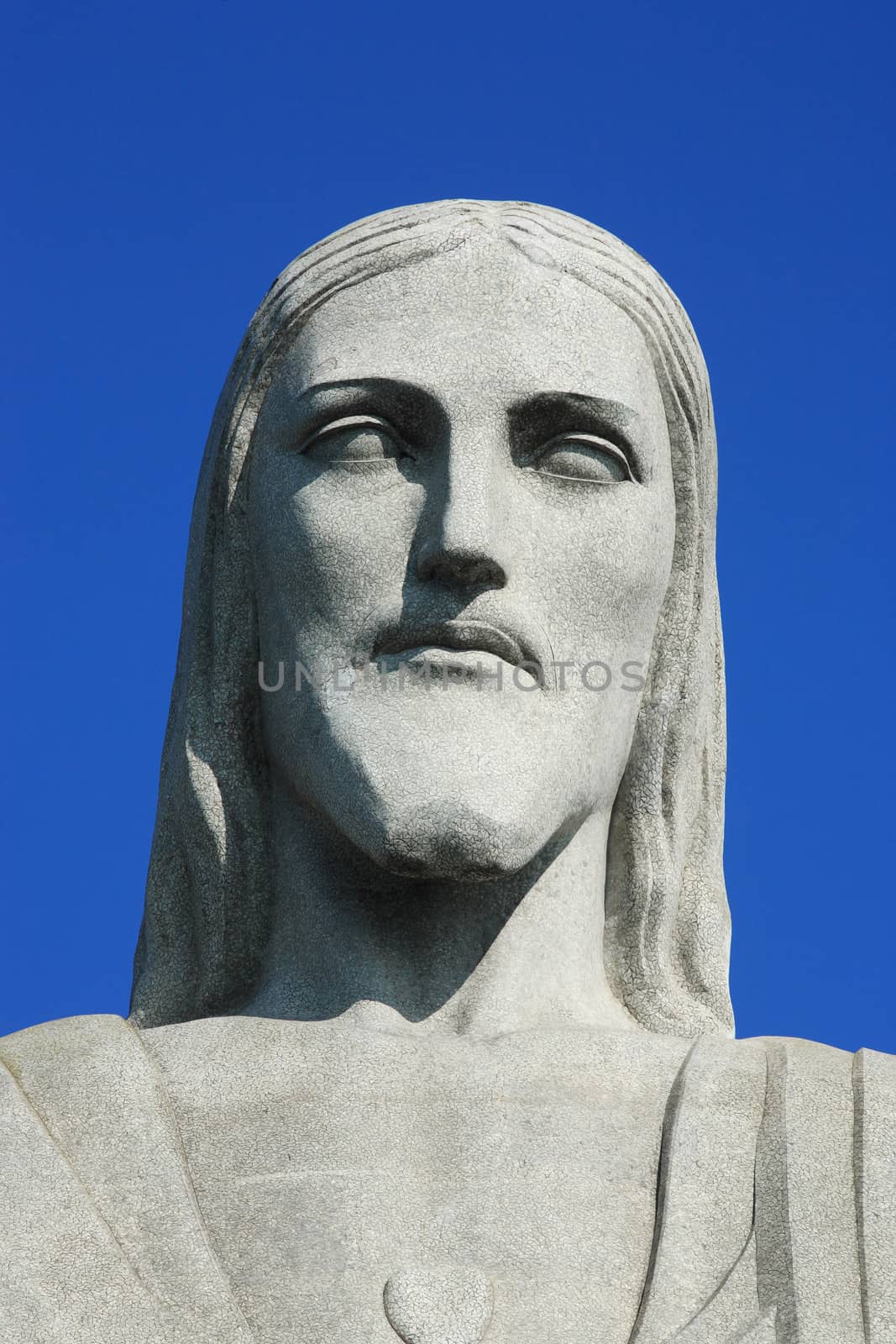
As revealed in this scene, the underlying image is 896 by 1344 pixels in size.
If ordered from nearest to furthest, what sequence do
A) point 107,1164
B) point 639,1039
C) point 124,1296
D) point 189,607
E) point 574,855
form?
point 124,1296 < point 107,1164 < point 639,1039 < point 574,855 < point 189,607

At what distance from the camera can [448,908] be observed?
974 cm

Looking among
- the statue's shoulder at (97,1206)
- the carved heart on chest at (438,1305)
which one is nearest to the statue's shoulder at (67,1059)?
the statue's shoulder at (97,1206)

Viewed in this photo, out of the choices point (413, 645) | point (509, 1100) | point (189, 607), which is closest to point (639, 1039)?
point (509, 1100)

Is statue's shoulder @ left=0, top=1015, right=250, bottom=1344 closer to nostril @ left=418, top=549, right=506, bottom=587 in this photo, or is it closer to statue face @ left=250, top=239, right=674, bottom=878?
statue face @ left=250, top=239, right=674, bottom=878

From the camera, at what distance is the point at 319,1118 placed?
29.3 feet

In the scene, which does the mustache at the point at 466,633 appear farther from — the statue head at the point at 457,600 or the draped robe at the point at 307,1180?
the draped robe at the point at 307,1180

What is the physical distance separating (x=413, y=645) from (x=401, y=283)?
5.05 feet

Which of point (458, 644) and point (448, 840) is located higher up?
point (458, 644)

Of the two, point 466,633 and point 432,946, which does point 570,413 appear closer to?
point 466,633

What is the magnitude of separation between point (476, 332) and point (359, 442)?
603 mm

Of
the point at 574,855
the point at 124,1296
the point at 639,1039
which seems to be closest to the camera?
the point at 124,1296

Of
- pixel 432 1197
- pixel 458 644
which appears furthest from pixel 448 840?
pixel 432 1197

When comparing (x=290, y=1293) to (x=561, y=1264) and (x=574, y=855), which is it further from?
(x=574, y=855)

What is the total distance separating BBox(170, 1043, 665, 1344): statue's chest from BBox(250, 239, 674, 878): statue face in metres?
0.85
